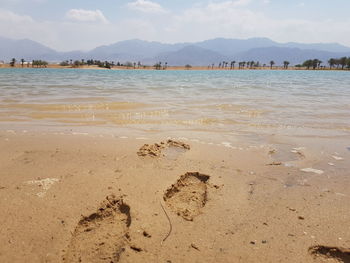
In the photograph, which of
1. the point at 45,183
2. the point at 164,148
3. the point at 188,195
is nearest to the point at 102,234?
the point at 188,195

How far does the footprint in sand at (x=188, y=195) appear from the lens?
2.99m

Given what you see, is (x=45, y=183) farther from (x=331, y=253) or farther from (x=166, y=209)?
(x=331, y=253)

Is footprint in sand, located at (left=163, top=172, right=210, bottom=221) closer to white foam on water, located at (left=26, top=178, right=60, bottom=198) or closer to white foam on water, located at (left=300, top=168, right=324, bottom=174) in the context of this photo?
white foam on water, located at (left=26, top=178, right=60, bottom=198)

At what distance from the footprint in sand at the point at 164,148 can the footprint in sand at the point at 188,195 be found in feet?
3.02

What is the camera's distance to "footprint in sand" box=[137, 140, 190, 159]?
4707mm

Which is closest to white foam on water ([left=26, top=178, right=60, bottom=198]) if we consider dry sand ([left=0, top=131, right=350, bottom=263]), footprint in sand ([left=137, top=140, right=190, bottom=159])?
dry sand ([left=0, top=131, right=350, bottom=263])

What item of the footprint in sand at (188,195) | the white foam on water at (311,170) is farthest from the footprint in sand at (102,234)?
the white foam on water at (311,170)

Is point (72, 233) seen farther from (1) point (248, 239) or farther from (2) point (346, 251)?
(2) point (346, 251)

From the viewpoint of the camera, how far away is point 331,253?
2.40 meters

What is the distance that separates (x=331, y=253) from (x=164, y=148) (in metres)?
3.18

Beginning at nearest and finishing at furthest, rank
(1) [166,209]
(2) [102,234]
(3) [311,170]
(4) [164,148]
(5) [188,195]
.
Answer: (2) [102,234], (1) [166,209], (5) [188,195], (3) [311,170], (4) [164,148]

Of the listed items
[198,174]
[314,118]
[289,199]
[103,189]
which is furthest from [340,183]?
[314,118]

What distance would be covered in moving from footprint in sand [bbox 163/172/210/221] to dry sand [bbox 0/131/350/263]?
0.01 meters

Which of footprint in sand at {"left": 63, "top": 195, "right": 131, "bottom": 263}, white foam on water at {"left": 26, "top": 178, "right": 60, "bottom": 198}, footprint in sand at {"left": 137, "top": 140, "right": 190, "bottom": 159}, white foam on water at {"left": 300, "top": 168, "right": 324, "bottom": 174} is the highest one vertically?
white foam on water at {"left": 300, "top": 168, "right": 324, "bottom": 174}
